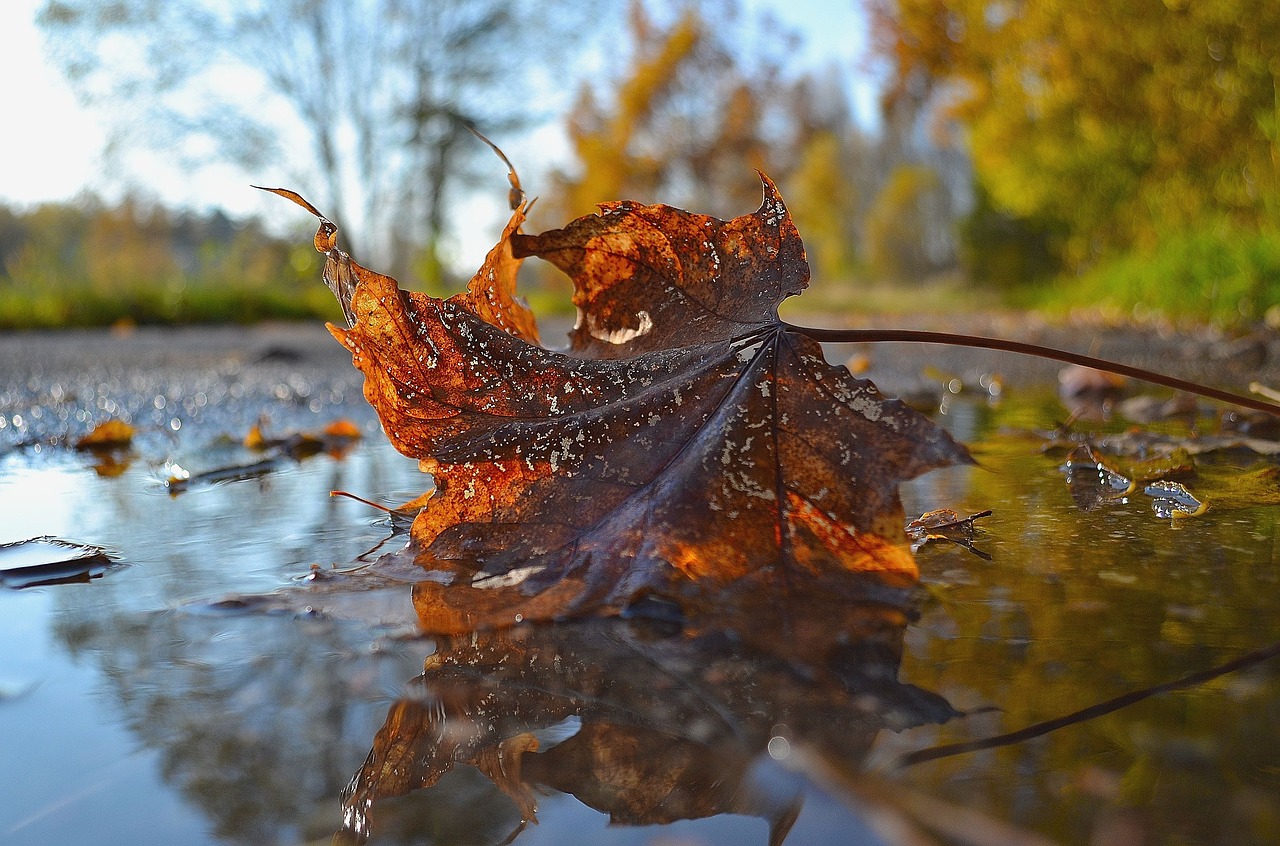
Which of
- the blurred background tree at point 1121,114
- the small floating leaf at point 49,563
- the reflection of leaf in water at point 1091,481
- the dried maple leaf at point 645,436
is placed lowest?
the reflection of leaf in water at point 1091,481

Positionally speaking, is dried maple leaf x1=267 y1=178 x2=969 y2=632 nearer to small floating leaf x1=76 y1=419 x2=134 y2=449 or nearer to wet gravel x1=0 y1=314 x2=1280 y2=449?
small floating leaf x1=76 y1=419 x2=134 y2=449

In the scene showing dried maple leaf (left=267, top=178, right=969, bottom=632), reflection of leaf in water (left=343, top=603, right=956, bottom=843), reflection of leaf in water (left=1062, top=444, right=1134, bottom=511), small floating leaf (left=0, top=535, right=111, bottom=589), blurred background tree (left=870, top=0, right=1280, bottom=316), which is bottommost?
reflection of leaf in water (left=1062, top=444, right=1134, bottom=511)

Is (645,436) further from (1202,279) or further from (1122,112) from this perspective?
(1122,112)

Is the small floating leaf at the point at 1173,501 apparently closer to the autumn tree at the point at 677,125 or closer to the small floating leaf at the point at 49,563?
the small floating leaf at the point at 49,563

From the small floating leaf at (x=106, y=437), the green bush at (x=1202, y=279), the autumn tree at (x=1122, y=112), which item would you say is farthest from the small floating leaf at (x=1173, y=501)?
the autumn tree at (x=1122, y=112)

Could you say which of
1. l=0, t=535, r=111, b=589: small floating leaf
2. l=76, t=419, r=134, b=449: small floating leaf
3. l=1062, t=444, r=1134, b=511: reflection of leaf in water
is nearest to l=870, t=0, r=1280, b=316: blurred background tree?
l=1062, t=444, r=1134, b=511: reflection of leaf in water

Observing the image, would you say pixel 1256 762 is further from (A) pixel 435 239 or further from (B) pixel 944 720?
(A) pixel 435 239
